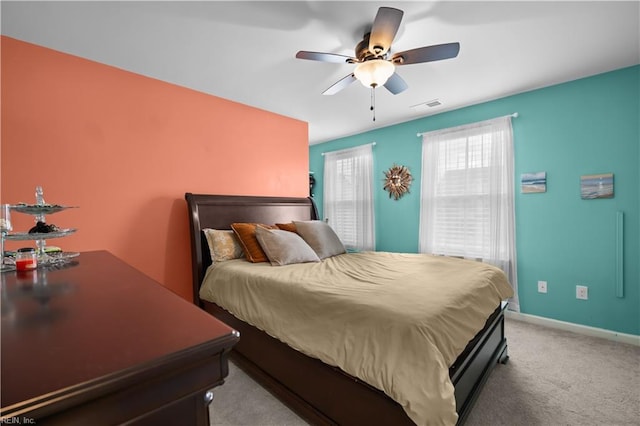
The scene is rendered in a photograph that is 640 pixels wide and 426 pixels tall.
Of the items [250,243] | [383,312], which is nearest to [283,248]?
[250,243]

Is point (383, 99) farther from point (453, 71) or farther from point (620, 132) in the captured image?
point (620, 132)

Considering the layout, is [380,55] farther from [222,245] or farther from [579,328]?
[579,328]

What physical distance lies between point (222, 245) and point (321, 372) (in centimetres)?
165

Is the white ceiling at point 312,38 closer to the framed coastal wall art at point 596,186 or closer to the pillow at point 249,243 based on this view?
the framed coastal wall art at point 596,186

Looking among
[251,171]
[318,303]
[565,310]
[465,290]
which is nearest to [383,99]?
[251,171]

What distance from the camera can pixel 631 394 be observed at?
1.93 metres

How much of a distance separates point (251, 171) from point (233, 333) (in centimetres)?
309

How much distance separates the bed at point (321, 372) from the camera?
138 centimetres

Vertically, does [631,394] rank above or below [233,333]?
below

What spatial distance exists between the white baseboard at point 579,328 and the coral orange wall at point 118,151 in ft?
11.5

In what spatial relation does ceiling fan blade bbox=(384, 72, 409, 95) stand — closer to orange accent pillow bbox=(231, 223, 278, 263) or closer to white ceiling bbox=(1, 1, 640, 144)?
white ceiling bbox=(1, 1, 640, 144)

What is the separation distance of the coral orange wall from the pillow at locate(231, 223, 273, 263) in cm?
60

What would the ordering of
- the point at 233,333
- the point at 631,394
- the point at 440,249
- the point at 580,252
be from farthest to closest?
the point at 440,249, the point at 580,252, the point at 631,394, the point at 233,333

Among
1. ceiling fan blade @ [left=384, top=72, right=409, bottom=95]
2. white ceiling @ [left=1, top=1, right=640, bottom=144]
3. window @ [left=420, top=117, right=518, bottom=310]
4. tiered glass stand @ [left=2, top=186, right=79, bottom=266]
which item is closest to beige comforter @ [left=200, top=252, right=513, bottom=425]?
tiered glass stand @ [left=2, top=186, right=79, bottom=266]
